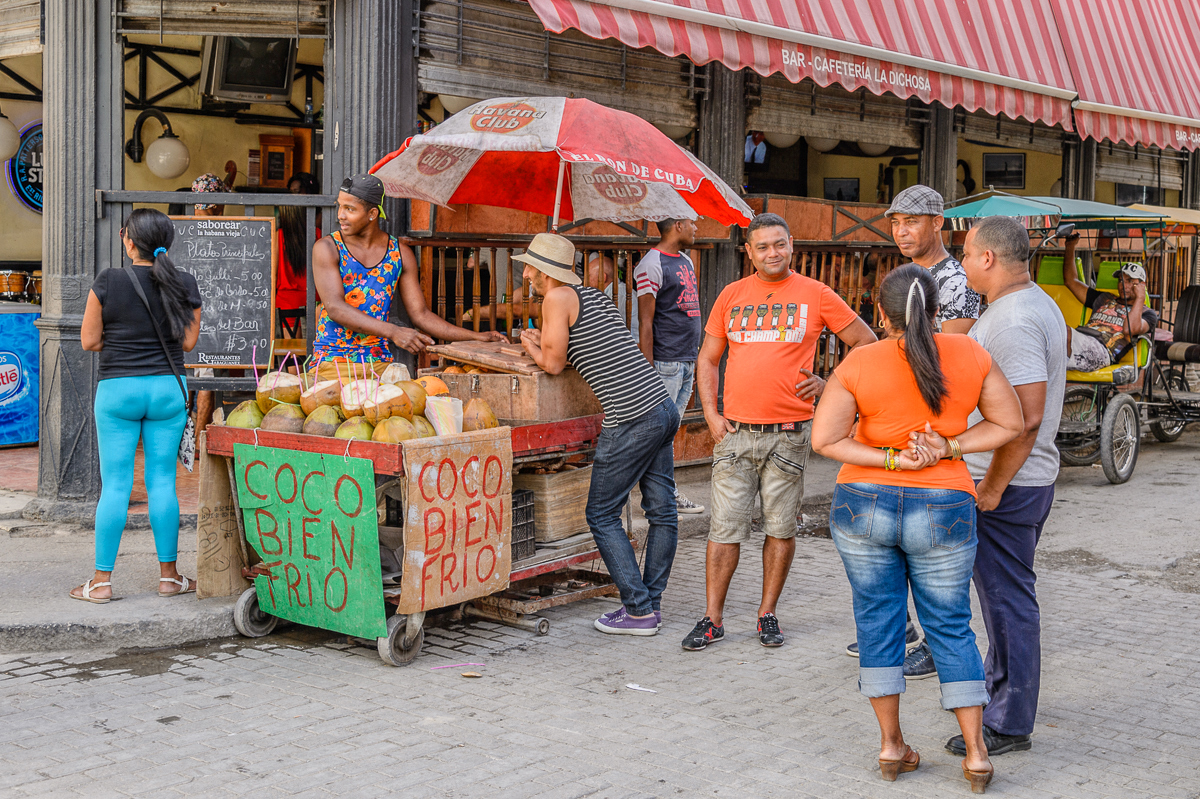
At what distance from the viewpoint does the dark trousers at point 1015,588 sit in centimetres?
418

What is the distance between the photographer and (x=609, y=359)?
5.59m

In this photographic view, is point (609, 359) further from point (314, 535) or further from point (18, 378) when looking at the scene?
point (18, 378)

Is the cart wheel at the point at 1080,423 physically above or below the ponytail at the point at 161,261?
below

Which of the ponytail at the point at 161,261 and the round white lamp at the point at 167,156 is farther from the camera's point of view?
the round white lamp at the point at 167,156

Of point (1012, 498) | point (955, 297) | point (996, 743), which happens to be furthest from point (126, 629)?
point (955, 297)

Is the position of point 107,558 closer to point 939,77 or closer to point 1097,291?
point 939,77

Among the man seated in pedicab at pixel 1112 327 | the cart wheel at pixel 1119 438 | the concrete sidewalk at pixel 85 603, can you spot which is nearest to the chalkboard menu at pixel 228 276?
the concrete sidewalk at pixel 85 603

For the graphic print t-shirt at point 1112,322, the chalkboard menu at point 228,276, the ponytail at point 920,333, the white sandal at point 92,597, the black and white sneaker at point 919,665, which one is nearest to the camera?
the ponytail at point 920,333

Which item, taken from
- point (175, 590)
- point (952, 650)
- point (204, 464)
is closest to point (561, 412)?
point (204, 464)

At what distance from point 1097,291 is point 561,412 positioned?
708cm

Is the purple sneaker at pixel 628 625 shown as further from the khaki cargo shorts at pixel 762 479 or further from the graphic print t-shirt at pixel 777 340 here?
the graphic print t-shirt at pixel 777 340

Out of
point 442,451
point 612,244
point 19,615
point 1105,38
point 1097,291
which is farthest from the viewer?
point 1105,38

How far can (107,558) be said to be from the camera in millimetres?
5684

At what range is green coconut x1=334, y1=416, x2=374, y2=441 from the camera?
512 centimetres
